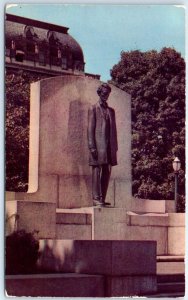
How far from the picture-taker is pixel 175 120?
6.90m

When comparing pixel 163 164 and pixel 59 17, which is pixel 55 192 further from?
pixel 59 17

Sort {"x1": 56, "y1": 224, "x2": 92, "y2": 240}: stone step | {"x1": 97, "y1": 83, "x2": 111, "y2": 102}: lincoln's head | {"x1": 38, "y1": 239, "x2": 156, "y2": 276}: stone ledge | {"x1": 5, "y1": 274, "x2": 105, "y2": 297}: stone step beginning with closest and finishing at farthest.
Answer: {"x1": 5, "y1": 274, "x2": 105, "y2": 297}: stone step, {"x1": 38, "y1": 239, "x2": 156, "y2": 276}: stone ledge, {"x1": 56, "y1": 224, "x2": 92, "y2": 240}: stone step, {"x1": 97, "y1": 83, "x2": 111, "y2": 102}: lincoln's head

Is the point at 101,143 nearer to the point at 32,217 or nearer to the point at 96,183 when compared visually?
the point at 96,183

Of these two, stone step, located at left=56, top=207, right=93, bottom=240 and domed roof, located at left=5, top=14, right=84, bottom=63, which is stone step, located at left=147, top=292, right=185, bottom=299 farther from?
domed roof, located at left=5, top=14, right=84, bottom=63

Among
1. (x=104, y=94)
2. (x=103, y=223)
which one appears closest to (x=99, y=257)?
(x=103, y=223)

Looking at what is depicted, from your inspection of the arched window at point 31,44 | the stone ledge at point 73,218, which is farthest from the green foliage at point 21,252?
the arched window at point 31,44

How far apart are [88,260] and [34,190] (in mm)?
873

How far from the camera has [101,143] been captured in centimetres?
729

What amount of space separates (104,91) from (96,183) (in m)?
0.91

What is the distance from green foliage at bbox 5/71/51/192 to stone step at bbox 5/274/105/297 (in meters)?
0.85

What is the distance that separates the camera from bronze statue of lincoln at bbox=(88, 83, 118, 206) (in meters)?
7.29

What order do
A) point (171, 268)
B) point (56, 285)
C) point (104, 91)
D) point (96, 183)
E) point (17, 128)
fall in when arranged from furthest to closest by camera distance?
1. point (96, 183)
2. point (104, 91)
3. point (17, 128)
4. point (171, 268)
5. point (56, 285)

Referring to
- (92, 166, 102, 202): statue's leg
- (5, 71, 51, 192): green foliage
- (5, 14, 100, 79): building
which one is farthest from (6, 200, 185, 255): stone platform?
(5, 14, 100, 79): building

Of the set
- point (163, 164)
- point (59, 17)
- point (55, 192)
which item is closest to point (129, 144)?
point (163, 164)
